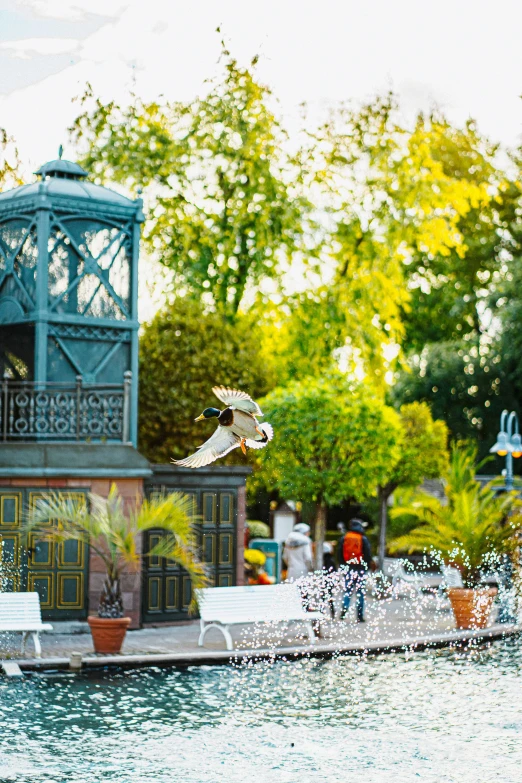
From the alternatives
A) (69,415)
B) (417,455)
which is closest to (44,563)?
(69,415)

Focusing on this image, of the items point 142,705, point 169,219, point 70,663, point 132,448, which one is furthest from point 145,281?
point 142,705

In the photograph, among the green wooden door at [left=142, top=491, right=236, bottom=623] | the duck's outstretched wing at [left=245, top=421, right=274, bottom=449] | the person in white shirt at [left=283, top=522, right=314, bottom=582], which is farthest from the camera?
the green wooden door at [left=142, top=491, right=236, bottom=623]

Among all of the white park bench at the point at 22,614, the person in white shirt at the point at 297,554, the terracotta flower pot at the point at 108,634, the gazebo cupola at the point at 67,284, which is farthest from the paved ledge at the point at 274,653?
the gazebo cupola at the point at 67,284

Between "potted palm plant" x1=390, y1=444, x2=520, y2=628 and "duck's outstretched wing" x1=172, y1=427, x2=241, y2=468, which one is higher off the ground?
"duck's outstretched wing" x1=172, y1=427, x2=241, y2=468

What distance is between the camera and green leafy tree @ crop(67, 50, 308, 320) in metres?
30.6

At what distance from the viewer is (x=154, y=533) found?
20.4 meters

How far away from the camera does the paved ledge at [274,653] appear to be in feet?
52.3

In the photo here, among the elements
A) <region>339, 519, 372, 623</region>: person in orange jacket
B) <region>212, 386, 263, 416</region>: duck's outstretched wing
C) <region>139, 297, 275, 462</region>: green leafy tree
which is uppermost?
<region>139, 297, 275, 462</region>: green leafy tree

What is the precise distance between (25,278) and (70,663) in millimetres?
8979

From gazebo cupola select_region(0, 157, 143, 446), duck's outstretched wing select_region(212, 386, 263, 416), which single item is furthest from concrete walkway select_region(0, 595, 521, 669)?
duck's outstretched wing select_region(212, 386, 263, 416)

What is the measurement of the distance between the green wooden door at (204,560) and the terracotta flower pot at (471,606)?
3.97 metres

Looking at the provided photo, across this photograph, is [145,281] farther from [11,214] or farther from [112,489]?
[112,489]

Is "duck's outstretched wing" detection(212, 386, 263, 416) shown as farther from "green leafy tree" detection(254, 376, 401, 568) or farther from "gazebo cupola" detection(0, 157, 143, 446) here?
"green leafy tree" detection(254, 376, 401, 568)

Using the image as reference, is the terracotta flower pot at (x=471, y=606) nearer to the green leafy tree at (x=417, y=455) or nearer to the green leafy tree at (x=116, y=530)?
the green leafy tree at (x=116, y=530)
